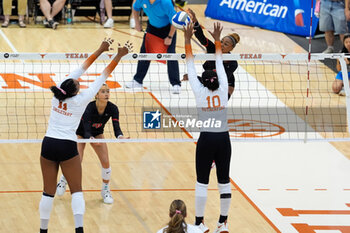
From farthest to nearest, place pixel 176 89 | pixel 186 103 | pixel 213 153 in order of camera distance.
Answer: pixel 176 89 → pixel 186 103 → pixel 213 153

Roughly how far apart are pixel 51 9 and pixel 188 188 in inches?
405

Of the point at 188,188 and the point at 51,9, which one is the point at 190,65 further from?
the point at 51,9

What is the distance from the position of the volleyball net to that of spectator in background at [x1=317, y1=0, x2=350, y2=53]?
2.88 ft

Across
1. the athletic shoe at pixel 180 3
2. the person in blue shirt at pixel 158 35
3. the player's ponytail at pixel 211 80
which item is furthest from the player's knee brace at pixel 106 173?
the athletic shoe at pixel 180 3

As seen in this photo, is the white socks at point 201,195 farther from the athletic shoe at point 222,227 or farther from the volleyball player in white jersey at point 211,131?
the athletic shoe at point 222,227

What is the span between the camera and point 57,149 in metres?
8.09

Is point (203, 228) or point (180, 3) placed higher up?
point (180, 3)

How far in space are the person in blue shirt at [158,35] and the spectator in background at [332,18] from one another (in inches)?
183

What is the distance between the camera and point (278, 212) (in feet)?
31.6

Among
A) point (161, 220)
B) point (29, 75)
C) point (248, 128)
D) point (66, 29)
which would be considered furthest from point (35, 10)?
point (161, 220)

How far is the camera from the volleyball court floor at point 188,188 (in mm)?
9312

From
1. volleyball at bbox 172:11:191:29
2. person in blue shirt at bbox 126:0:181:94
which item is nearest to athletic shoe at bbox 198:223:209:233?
volleyball at bbox 172:11:191:29

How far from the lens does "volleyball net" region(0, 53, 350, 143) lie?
12.4m

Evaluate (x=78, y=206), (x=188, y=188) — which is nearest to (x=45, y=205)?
(x=78, y=206)
